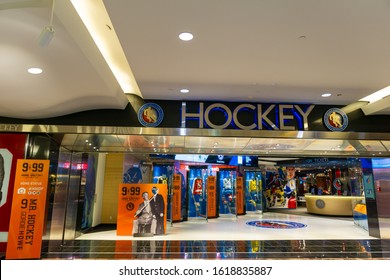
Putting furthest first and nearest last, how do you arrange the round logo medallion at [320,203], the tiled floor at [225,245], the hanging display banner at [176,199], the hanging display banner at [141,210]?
the round logo medallion at [320,203] < the hanging display banner at [176,199] < the hanging display banner at [141,210] < the tiled floor at [225,245]

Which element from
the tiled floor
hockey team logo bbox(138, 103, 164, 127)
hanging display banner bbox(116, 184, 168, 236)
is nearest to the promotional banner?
the tiled floor

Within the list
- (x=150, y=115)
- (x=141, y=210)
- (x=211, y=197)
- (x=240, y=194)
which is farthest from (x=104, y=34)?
(x=240, y=194)

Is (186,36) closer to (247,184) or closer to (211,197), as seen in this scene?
(211,197)

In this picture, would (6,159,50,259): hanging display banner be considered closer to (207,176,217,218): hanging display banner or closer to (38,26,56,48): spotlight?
(38,26,56,48): spotlight

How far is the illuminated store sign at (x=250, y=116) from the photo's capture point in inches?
243

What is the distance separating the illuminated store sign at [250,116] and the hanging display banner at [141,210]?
2808mm

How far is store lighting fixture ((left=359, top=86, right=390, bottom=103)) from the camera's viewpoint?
5.91 m

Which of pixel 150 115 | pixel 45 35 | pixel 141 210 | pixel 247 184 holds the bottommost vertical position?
pixel 141 210

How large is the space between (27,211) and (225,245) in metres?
4.34

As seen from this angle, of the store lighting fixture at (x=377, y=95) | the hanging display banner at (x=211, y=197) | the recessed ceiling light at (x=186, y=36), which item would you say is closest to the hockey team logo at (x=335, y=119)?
the store lighting fixture at (x=377, y=95)

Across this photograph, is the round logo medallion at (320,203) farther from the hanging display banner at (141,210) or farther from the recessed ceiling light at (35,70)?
the recessed ceiling light at (35,70)

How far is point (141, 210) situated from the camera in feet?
25.6

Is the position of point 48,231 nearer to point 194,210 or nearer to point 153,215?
point 153,215

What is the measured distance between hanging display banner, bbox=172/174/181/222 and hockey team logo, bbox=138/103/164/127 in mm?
4639
